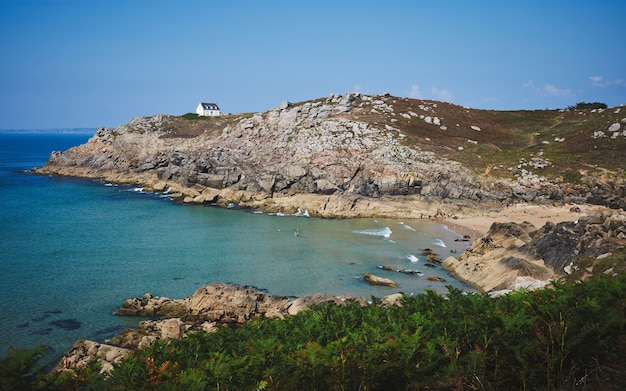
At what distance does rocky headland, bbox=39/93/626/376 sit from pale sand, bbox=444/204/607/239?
33 cm

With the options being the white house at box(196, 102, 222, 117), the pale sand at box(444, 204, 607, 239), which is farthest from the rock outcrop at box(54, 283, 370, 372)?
the white house at box(196, 102, 222, 117)

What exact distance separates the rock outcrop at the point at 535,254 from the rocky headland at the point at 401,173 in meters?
0.11

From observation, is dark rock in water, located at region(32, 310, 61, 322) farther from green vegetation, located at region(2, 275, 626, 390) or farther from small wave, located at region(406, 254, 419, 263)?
small wave, located at region(406, 254, 419, 263)

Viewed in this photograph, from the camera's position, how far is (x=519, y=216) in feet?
175

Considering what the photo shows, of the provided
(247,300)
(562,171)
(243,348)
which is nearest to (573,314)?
(243,348)

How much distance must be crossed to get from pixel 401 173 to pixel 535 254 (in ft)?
110

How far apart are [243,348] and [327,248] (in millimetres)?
32951

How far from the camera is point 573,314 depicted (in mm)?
9367

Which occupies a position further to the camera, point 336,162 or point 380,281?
point 336,162

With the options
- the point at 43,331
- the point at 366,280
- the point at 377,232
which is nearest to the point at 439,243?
the point at 377,232

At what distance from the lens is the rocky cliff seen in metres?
62.0

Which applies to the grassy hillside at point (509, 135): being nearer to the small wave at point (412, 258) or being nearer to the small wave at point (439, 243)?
the small wave at point (439, 243)

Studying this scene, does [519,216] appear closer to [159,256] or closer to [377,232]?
[377,232]

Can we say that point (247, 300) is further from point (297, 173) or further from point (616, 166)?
point (616, 166)
